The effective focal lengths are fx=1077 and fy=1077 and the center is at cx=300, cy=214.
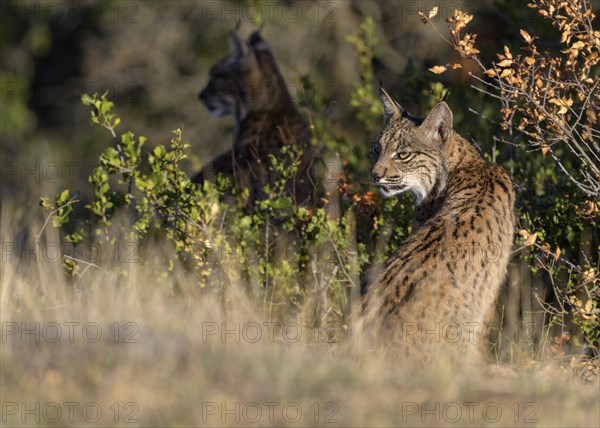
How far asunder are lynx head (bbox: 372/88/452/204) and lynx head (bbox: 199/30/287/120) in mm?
3598

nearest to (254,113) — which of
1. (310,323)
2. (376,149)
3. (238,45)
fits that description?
(238,45)

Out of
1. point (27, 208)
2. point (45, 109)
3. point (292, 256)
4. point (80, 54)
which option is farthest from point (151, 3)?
point (292, 256)

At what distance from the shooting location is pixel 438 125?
723 centimetres

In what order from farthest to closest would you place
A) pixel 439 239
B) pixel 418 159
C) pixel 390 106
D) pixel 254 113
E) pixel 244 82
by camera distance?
pixel 244 82, pixel 254 113, pixel 390 106, pixel 418 159, pixel 439 239

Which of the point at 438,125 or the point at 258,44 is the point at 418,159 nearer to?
the point at 438,125

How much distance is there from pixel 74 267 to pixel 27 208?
3.61 metres

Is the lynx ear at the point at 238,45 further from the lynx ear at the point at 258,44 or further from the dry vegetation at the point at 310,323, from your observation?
the dry vegetation at the point at 310,323

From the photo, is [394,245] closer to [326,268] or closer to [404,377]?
[326,268]

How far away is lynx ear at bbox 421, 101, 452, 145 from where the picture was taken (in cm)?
717

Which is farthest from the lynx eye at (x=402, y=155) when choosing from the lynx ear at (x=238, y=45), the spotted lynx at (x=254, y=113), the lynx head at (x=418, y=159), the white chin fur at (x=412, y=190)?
the lynx ear at (x=238, y=45)

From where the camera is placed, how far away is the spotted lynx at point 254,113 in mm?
9430

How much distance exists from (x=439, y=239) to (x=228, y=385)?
6.10 ft

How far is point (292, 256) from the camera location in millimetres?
8383

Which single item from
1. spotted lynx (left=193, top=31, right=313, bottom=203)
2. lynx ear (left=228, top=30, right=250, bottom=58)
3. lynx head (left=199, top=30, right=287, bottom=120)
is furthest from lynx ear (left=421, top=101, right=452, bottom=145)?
lynx ear (left=228, top=30, right=250, bottom=58)
